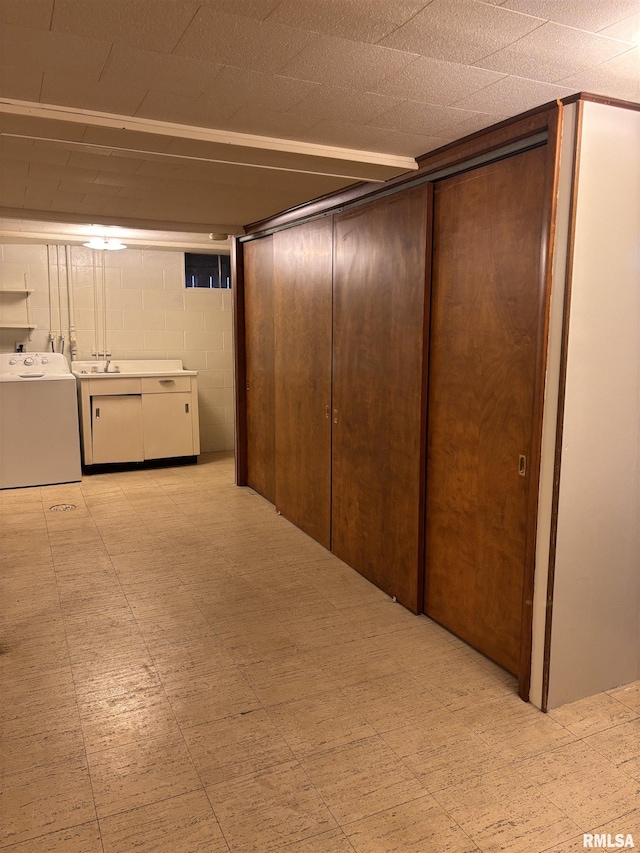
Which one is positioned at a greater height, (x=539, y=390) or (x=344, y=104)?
(x=344, y=104)

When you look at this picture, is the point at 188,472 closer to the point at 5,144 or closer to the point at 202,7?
the point at 5,144

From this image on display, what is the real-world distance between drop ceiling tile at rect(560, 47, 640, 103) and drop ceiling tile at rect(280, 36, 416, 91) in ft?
1.84

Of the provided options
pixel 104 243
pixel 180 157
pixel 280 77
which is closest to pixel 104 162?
pixel 180 157

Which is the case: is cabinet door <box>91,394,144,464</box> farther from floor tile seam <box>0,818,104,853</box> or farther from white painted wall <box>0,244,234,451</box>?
floor tile seam <box>0,818,104,853</box>

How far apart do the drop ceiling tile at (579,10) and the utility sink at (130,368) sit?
5062 mm

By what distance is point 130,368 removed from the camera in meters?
6.51

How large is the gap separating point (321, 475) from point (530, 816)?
2.45 meters

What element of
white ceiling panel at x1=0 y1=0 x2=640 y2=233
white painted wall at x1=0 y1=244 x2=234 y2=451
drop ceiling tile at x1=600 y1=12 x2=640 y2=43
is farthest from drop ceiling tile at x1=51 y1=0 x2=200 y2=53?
white painted wall at x1=0 y1=244 x2=234 y2=451

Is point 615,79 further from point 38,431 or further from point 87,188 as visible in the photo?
point 38,431

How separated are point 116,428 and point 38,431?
27.7 inches

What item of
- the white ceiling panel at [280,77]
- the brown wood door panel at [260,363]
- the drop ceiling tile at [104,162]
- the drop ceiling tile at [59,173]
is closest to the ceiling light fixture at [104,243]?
the brown wood door panel at [260,363]

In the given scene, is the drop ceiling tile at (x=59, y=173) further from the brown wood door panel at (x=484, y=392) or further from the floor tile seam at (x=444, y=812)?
the floor tile seam at (x=444, y=812)

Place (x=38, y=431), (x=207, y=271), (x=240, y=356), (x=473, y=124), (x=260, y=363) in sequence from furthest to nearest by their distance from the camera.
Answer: (x=207, y=271)
(x=38, y=431)
(x=240, y=356)
(x=260, y=363)
(x=473, y=124)

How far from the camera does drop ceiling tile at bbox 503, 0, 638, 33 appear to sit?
4.81ft
